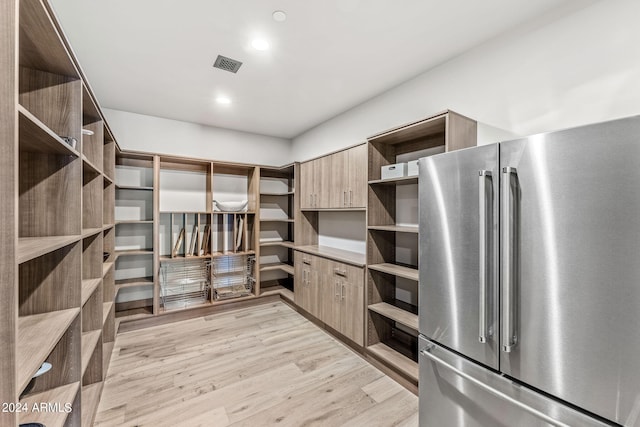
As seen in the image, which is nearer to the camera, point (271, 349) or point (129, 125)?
point (271, 349)

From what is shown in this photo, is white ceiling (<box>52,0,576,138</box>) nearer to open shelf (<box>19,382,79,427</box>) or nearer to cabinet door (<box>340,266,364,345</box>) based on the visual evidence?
cabinet door (<box>340,266,364,345</box>)

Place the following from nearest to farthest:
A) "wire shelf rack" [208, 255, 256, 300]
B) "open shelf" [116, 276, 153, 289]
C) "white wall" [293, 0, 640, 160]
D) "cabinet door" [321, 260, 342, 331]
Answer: "white wall" [293, 0, 640, 160], "cabinet door" [321, 260, 342, 331], "open shelf" [116, 276, 153, 289], "wire shelf rack" [208, 255, 256, 300]

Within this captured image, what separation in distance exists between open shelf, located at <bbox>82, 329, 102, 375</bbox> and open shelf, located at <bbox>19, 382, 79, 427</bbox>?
22cm

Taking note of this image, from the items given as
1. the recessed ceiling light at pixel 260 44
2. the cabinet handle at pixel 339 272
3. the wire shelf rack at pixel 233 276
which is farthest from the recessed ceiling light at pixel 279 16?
the wire shelf rack at pixel 233 276

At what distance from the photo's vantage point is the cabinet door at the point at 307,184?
369cm

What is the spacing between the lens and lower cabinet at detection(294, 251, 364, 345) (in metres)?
2.69

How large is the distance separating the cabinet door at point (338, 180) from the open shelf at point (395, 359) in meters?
1.48

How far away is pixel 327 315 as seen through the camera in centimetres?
311

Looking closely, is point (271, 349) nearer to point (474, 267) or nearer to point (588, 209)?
point (474, 267)

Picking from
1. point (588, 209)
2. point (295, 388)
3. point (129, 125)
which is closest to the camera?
point (588, 209)


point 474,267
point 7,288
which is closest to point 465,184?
point 474,267

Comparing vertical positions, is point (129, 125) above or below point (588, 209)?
above

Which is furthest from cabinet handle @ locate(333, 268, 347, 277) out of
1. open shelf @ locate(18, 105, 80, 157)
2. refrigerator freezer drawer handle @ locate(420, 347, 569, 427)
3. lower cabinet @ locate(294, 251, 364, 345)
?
open shelf @ locate(18, 105, 80, 157)

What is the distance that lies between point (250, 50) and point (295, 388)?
278cm
